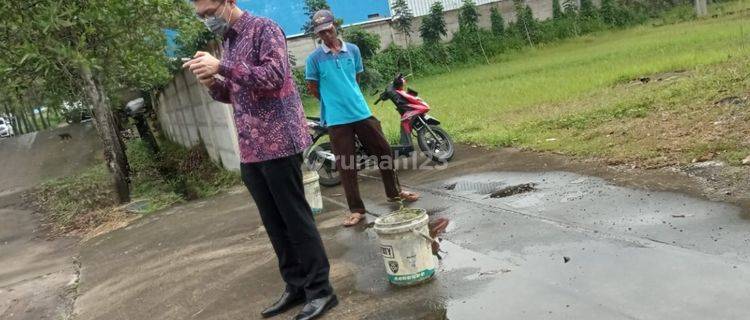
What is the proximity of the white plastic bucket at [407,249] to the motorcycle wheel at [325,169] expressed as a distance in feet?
11.9

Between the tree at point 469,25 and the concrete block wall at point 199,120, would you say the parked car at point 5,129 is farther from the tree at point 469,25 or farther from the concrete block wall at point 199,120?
the tree at point 469,25

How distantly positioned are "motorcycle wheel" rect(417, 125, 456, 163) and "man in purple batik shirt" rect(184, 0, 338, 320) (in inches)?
152

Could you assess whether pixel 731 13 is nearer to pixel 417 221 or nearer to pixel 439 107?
pixel 439 107

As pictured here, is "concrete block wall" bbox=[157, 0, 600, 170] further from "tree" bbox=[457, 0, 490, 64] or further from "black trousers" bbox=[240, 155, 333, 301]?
"tree" bbox=[457, 0, 490, 64]

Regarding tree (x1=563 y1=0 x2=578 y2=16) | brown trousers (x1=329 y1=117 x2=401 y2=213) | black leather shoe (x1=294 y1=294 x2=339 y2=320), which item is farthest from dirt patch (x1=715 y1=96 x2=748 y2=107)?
tree (x1=563 y1=0 x2=578 y2=16)

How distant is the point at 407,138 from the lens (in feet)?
24.5

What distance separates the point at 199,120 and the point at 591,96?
21.0 ft

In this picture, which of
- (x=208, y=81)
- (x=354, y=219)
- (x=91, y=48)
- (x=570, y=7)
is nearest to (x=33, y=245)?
(x=91, y=48)

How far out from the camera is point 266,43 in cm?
329

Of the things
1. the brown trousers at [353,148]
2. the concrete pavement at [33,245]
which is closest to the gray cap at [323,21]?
the brown trousers at [353,148]

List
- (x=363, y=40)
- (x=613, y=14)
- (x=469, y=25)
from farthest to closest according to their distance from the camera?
1. (x=613, y=14)
2. (x=469, y=25)
3. (x=363, y=40)

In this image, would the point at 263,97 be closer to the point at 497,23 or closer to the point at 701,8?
the point at 497,23

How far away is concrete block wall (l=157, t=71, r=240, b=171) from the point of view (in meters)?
8.70

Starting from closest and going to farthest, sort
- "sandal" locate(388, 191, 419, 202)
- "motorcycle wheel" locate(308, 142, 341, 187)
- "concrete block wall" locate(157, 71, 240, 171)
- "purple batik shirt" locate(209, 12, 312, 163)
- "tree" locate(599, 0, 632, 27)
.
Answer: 1. "purple batik shirt" locate(209, 12, 312, 163)
2. "sandal" locate(388, 191, 419, 202)
3. "motorcycle wheel" locate(308, 142, 341, 187)
4. "concrete block wall" locate(157, 71, 240, 171)
5. "tree" locate(599, 0, 632, 27)
